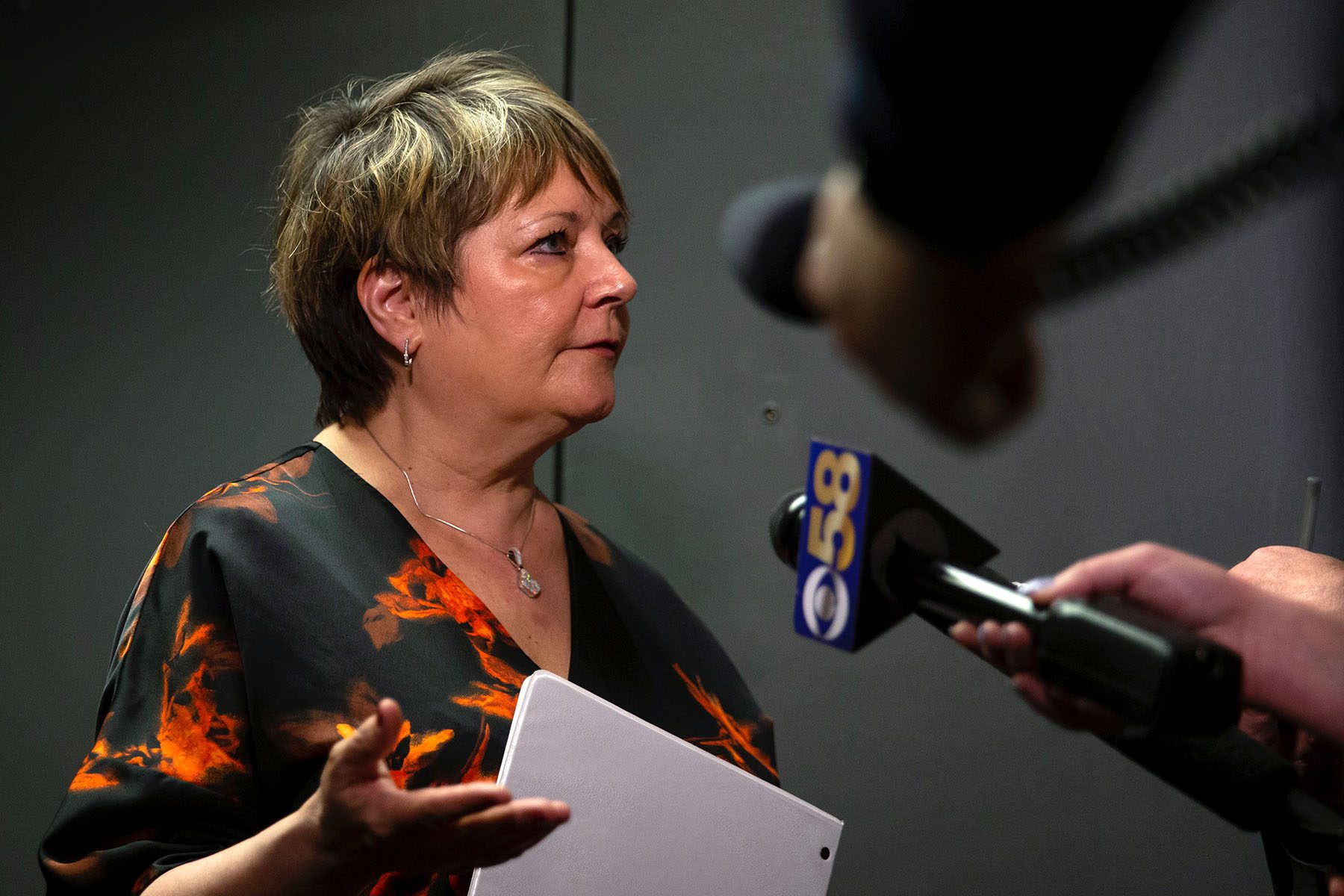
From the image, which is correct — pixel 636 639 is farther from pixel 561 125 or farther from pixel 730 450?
pixel 561 125

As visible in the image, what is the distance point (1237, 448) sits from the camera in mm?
237

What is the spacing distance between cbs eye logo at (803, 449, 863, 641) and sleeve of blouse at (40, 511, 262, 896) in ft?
2.34

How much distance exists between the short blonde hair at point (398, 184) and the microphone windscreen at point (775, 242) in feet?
2.56

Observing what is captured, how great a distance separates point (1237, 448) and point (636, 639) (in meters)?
0.94

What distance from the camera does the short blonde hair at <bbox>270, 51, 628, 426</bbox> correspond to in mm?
1016

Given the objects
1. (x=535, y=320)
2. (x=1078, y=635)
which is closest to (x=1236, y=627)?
(x=1078, y=635)

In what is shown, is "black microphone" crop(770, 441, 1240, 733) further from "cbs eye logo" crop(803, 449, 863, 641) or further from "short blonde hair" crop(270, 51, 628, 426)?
"short blonde hair" crop(270, 51, 628, 426)

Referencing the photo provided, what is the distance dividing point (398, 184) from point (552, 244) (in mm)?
156

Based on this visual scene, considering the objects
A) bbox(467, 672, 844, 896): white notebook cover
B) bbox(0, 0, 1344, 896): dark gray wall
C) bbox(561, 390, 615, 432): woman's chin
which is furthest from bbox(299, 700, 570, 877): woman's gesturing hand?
bbox(561, 390, 615, 432): woman's chin

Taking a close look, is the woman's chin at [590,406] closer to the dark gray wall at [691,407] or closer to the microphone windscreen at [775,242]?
the dark gray wall at [691,407]

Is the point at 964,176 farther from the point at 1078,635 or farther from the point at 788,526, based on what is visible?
the point at 788,526

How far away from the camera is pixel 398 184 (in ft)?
3.39

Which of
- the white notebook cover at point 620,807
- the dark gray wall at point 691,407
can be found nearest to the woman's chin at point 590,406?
the dark gray wall at point 691,407

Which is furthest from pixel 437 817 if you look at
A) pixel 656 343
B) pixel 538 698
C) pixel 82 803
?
pixel 656 343
